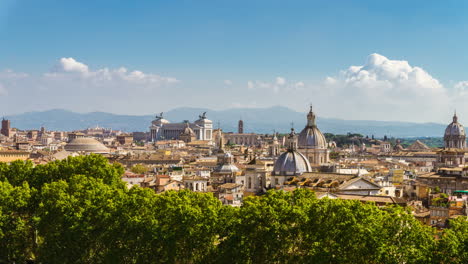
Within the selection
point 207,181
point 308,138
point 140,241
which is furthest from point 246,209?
point 308,138

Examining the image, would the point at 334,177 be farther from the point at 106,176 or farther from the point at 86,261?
the point at 86,261

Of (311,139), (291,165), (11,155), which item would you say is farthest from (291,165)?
(11,155)

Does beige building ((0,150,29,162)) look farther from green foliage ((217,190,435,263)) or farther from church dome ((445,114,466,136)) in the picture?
church dome ((445,114,466,136))

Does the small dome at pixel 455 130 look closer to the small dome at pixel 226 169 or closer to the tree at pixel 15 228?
the small dome at pixel 226 169

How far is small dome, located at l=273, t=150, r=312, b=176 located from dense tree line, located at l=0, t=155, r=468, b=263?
1430 inches

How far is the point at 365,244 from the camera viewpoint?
3206cm

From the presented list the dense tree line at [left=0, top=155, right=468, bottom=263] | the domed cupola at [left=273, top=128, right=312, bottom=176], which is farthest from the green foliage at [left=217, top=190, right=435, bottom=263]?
the domed cupola at [left=273, top=128, right=312, bottom=176]

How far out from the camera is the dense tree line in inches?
1260

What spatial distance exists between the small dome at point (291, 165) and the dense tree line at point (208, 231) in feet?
119

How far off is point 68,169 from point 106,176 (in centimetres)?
322

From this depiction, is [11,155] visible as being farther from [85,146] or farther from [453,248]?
[453,248]

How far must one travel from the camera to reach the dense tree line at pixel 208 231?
32.0 metres

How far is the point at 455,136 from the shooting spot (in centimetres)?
14612

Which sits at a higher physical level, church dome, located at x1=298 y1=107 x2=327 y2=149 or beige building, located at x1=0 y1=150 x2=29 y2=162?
church dome, located at x1=298 y1=107 x2=327 y2=149
